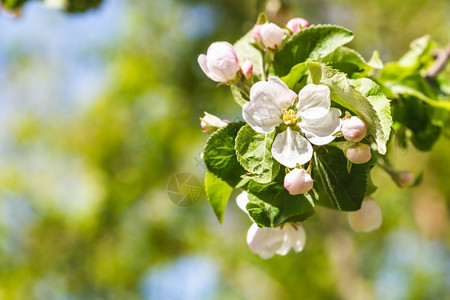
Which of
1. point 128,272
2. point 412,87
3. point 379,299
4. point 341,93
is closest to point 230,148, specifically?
point 341,93

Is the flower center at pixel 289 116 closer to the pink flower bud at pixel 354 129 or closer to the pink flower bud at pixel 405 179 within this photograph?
the pink flower bud at pixel 354 129

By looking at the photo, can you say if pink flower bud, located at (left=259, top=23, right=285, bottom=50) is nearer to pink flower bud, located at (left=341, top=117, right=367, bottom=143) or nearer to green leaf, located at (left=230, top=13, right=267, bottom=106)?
green leaf, located at (left=230, top=13, right=267, bottom=106)

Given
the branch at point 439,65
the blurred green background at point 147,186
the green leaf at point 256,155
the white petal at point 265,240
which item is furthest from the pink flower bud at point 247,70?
the blurred green background at point 147,186

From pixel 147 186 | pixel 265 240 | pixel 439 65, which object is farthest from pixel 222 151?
pixel 147 186

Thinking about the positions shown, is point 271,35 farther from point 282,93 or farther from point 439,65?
point 439,65

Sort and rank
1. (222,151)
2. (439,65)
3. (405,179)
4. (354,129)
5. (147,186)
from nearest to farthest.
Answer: (354,129) → (222,151) → (405,179) → (439,65) → (147,186)

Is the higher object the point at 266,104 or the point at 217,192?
the point at 266,104
